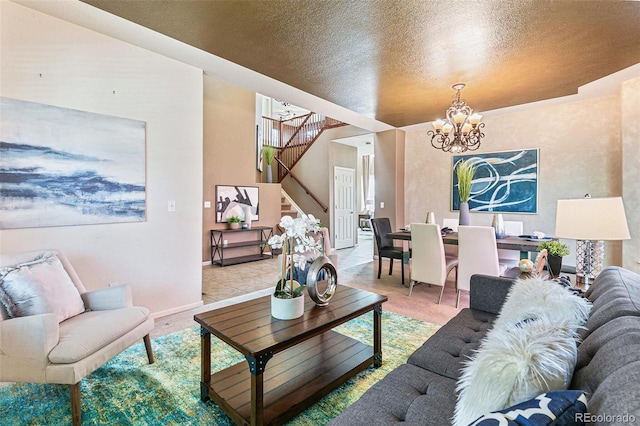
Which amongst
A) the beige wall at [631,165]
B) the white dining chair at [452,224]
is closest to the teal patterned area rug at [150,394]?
the white dining chair at [452,224]

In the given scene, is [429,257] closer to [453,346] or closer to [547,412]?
[453,346]

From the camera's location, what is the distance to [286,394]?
1.68 metres

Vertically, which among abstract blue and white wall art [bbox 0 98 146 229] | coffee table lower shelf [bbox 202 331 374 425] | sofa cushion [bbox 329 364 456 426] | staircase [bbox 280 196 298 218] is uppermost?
abstract blue and white wall art [bbox 0 98 146 229]

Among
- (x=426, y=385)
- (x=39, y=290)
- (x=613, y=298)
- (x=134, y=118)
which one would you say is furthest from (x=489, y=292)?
(x=134, y=118)

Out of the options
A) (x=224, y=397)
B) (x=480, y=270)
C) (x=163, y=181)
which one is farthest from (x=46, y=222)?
(x=480, y=270)

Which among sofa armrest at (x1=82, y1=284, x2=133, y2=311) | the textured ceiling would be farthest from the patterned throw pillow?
the textured ceiling

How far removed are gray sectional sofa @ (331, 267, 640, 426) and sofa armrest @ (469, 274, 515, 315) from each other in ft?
0.46

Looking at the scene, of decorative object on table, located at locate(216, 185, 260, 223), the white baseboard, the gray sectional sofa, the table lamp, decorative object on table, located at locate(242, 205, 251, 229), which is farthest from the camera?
decorative object on table, located at locate(242, 205, 251, 229)

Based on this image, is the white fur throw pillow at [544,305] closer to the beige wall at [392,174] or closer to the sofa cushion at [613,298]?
the sofa cushion at [613,298]

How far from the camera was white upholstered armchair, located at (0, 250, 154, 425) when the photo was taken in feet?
5.10

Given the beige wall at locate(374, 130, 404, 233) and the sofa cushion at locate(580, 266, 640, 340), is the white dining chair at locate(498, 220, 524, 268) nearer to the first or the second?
the beige wall at locate(374, 130, 404, 233)

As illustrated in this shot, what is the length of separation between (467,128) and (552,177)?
6.66ft

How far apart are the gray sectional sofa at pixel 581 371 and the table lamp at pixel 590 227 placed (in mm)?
312

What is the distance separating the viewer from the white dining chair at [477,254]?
319 cm
